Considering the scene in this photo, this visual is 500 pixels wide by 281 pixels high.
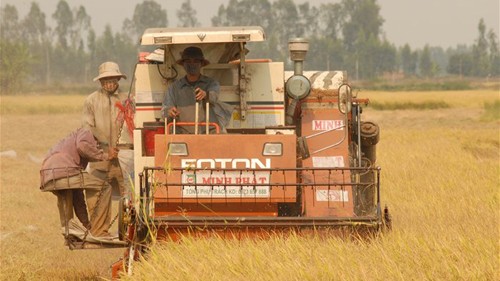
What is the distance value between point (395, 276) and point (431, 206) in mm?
5913

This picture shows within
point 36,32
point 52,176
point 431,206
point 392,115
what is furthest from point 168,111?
point 36,32

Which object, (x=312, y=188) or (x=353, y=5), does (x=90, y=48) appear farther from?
(x=312, y=188)

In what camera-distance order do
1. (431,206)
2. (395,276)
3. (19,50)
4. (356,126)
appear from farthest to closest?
1. (19,50)
2. (431,206)
3. (356,126)
4. (395,276)

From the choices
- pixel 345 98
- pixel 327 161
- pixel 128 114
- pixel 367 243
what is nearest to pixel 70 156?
pixel 128 114

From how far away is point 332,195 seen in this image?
978 centimetres

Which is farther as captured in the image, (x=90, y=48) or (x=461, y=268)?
(x=90, y=48)

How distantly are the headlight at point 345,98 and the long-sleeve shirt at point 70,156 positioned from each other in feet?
7.85

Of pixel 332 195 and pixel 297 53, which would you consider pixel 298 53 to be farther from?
pixel 332 195

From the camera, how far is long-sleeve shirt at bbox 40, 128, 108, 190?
10.4 m

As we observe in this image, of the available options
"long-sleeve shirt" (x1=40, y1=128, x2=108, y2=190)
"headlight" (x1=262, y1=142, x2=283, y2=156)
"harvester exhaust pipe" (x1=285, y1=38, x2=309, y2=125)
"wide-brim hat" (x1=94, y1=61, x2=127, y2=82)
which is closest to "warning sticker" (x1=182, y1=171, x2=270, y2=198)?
"headlight" (x1=262, y1=142, x2=283, y2=156)

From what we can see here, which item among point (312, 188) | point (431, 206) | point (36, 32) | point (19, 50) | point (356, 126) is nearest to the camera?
point (312, 188)

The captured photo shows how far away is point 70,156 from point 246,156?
2.12 metres

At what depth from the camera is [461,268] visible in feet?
23.8

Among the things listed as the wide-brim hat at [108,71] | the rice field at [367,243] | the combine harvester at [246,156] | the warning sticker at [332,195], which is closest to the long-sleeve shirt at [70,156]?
the combine harvester at [246,156]
